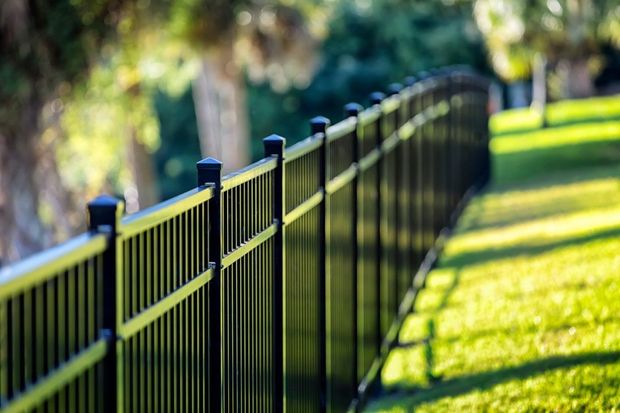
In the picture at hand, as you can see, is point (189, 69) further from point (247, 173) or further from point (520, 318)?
point (247, 173)

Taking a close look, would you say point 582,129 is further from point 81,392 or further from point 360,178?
point 81,392

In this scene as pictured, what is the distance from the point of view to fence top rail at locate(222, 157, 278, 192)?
505 centimetres

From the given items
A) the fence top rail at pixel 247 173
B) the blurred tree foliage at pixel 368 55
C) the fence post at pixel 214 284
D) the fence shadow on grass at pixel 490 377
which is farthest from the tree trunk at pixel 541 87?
the fence post at pixel 214 284

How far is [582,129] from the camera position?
1341 inches

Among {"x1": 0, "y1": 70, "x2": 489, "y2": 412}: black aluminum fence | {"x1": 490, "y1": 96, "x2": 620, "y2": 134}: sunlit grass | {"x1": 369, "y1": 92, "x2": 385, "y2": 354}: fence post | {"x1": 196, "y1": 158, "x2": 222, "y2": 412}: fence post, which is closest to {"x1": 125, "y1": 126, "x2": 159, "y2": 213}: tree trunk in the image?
{"x1": 490, "y1": 96, "x2": 620, "y2": 134}: sunlit grass

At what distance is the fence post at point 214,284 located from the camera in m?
4.77

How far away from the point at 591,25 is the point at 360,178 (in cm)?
3190

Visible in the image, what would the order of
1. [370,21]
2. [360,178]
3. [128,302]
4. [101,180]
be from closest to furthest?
[128,302] < [360,178] < [101,180] < [370,21]

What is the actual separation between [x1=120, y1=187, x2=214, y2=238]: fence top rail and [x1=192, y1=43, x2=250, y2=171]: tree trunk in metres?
28.5


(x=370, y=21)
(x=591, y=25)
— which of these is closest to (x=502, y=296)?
(x=591, y=25)

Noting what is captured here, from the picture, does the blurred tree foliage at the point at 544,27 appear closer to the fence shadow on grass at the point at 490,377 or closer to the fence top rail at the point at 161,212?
the fence shadow on grass at the point at 490,377

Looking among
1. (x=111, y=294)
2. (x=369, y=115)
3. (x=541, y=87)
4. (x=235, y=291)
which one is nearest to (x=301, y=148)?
(x=235, y=291)

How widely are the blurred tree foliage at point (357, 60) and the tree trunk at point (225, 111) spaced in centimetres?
2486

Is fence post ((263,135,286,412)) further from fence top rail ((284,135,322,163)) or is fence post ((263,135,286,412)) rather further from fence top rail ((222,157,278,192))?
fence top rail ((284,135,322,163))
